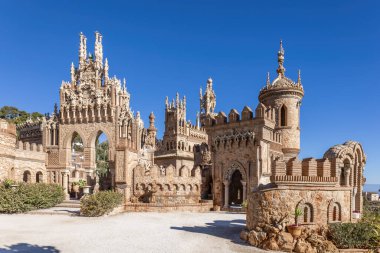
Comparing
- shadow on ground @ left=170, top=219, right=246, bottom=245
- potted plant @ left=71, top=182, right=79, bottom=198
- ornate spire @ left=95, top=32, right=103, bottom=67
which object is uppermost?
ornate spire @ left=95, top=32, right=103, bottom=67

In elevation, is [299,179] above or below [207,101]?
below

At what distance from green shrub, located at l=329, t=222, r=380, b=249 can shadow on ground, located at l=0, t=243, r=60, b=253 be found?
12.2 meters

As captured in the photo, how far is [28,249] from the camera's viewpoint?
12.4m

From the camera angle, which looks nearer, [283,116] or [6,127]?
[6,127]

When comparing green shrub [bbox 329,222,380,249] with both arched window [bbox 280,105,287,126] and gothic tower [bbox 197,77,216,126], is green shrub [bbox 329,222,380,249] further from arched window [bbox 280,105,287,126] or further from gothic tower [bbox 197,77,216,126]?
gothic tower [bbox 197,77,216,126]

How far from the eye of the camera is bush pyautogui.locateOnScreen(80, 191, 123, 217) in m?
21.2

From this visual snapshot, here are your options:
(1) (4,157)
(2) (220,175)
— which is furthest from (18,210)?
(2) (220,175)

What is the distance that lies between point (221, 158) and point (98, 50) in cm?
2117

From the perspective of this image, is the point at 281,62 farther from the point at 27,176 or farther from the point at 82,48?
the point at 27,176

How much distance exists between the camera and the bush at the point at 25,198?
2262 centimetres

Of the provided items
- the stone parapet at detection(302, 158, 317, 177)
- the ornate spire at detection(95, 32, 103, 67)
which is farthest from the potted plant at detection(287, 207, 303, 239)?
the ornate spire at detection(95, 32, 103, 67)

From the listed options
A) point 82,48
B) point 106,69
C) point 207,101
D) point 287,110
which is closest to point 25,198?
point 106,69

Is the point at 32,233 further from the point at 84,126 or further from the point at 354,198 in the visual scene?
the point at 84,126

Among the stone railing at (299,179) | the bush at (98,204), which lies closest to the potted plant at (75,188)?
the bush at (98,204)
